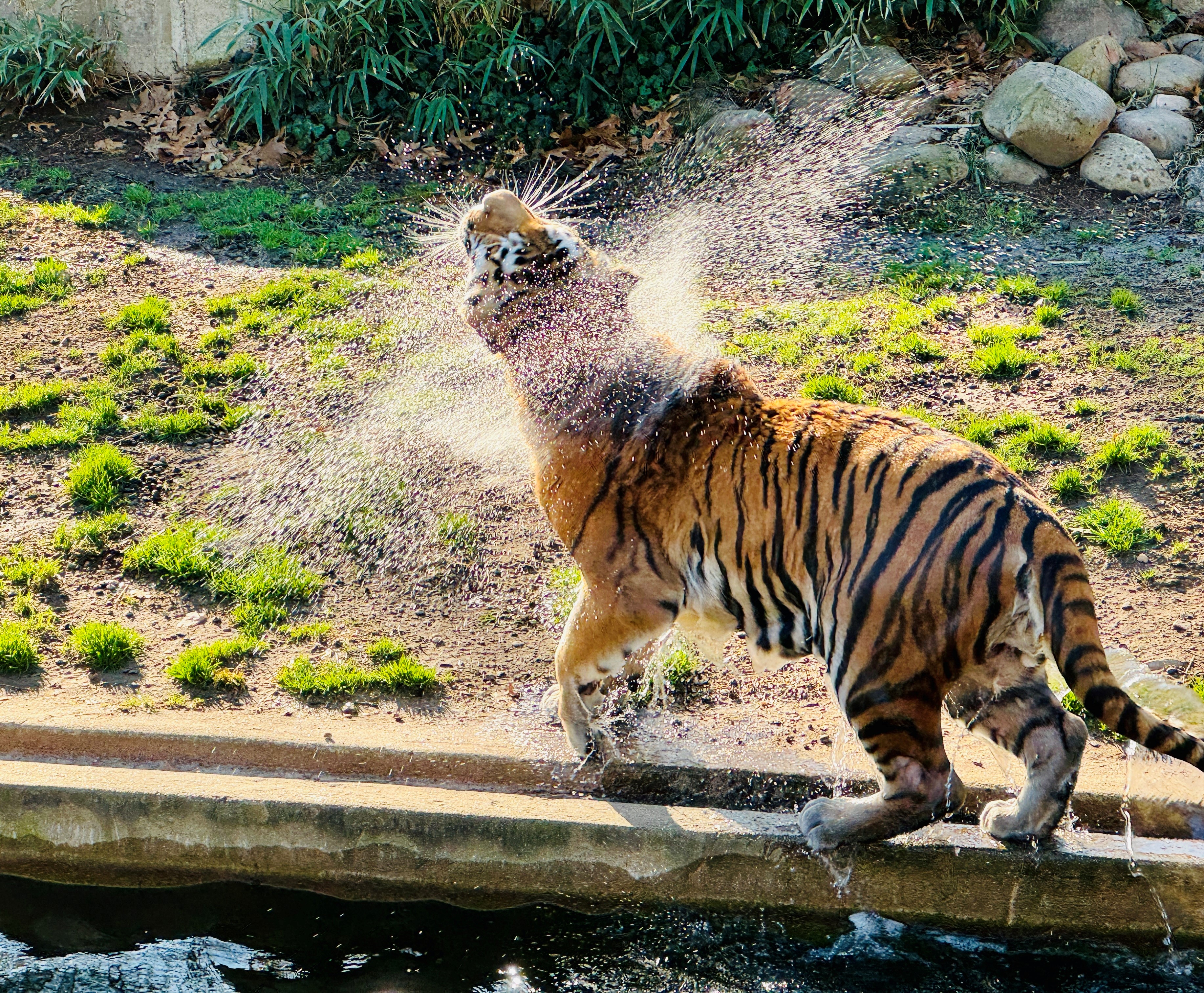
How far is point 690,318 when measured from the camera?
21.9ft

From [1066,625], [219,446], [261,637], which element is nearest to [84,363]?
[219,446]

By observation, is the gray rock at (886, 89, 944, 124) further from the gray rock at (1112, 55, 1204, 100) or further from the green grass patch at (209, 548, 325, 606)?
the green grass patch at (209, 548, 325, 606)

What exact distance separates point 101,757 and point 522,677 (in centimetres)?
140

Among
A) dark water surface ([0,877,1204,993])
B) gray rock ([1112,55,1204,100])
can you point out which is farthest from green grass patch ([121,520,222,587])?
gray rock ([1112,55,1204,100])

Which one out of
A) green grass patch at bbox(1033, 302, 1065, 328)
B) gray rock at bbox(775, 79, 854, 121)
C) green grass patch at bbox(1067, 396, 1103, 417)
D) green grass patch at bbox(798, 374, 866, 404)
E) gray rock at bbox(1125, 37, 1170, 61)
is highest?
gray rock at bbox(1125, 37, 1170, 61)

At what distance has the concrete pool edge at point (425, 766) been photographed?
3.97 m

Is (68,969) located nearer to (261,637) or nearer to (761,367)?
(261,637)

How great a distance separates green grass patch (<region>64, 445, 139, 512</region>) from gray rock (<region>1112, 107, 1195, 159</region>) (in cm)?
645

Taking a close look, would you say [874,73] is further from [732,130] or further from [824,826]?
[824,826]

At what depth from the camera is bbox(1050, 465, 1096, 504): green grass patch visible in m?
5.38

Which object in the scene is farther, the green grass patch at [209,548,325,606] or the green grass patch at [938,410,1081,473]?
the green grass patch at [938,410,1081,473]

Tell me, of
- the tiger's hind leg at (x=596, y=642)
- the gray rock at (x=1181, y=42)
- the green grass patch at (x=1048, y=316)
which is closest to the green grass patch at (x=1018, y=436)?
the green grass patch at (x=1048, y=316)

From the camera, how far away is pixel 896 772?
3.33 m

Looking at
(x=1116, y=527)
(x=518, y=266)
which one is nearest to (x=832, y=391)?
(x=1116, y=527)
